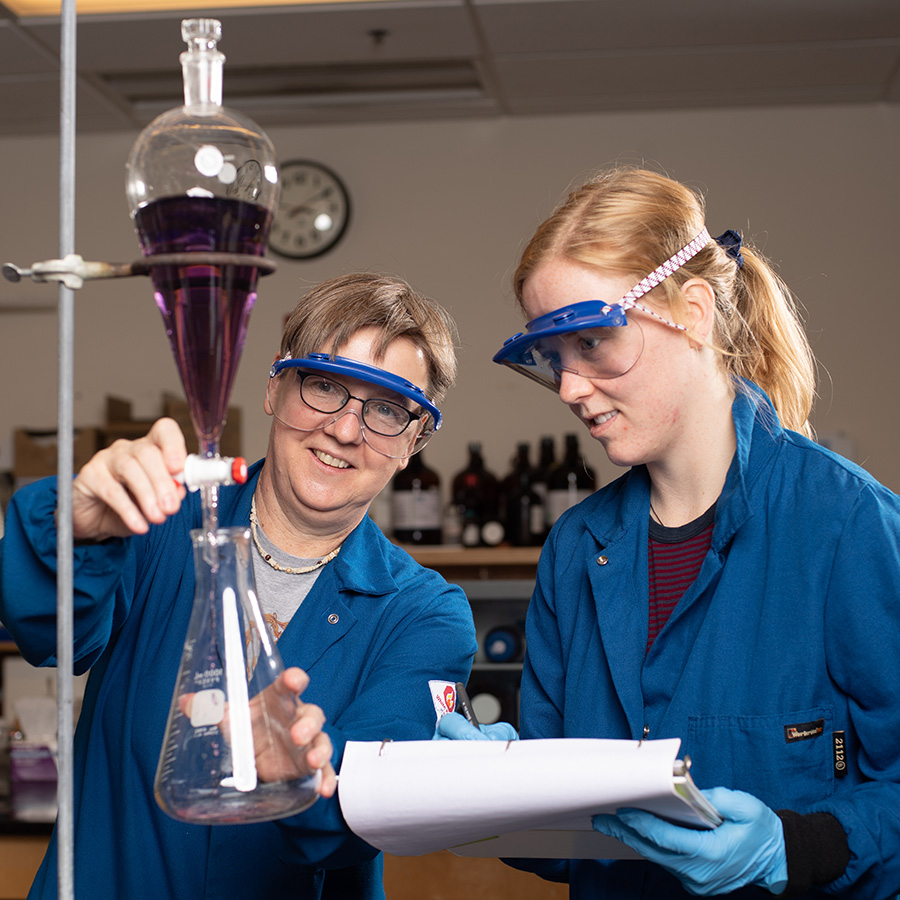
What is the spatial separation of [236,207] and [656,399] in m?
0.62

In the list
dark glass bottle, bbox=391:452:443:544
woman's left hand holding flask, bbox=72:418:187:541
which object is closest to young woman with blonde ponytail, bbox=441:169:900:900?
woman's left hand holding flask, bbox=72:418:187:541

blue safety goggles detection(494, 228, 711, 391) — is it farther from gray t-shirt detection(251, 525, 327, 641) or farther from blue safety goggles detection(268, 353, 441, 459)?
gray t-shirt detection(251, 525, 327, 641)

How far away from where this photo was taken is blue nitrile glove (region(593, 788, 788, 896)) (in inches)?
36.9

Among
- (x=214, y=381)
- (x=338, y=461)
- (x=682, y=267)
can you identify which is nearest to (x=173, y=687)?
(x=338, y=461)

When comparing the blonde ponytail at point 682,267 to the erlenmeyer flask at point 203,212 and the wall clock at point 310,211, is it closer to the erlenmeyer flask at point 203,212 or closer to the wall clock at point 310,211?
the erlenmeyer flask at point 203,212

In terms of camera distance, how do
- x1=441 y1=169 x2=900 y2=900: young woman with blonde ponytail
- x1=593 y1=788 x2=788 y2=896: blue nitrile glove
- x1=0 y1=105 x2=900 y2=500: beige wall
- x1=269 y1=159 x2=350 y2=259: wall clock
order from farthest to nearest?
x1=269 y1=159 x2=350 y2=259: wall clock → x1=0 y1=105 x2=900 y2=500: beige wall → x1=441 y1=169 x2=900 y2=900: young woman with blonde ponytail → x1=593 y1=788 x2=788 y2=896: blue nitrile glove

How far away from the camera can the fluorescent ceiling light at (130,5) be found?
2.95 metres

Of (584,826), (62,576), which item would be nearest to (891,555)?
(584,826)

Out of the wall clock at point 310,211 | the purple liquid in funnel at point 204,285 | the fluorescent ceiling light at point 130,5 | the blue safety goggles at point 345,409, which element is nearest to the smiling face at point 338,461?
the blue safety goggles at point 345,409

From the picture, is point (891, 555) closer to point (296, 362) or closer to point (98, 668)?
point (296, 362)

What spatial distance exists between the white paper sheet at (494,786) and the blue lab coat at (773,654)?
0.74 feet

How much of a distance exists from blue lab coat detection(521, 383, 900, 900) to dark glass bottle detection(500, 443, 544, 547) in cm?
220

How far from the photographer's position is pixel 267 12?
299 cm

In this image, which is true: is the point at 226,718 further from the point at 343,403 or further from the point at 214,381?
the point at 343,403
